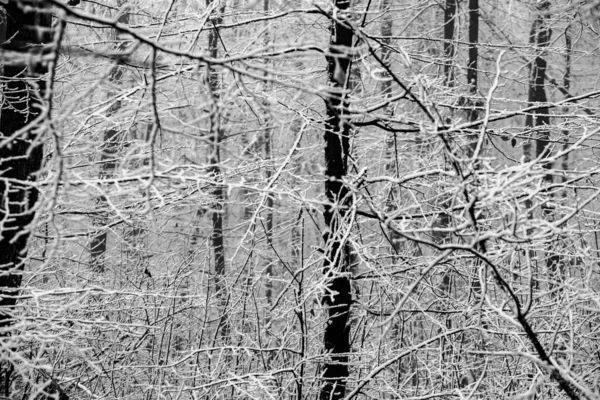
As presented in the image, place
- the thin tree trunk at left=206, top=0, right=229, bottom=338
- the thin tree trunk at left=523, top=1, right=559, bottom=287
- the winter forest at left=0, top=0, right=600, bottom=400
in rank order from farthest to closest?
the thin tree trunk at left=523, top=1, right=559, bottom=287 < the winter forest at left=0, top=0, right=600, bottom=400 < the thin tree trunk at left=206, top=0, right=229, bottom=338

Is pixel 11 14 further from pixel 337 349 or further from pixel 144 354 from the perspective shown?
pixel 144 354

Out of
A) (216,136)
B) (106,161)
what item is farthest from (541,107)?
(106,161)

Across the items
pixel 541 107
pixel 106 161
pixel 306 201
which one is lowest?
pixel 306 201

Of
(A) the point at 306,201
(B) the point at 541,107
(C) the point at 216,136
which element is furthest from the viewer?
(B) the point at 541,107

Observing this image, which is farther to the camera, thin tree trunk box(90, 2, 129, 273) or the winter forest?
thin tree trunk box(90, 2, 129, 273)

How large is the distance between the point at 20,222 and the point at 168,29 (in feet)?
6.76

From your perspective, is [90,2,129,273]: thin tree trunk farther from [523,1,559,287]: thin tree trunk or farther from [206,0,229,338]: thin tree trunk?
[523,1,559,287]: thin tree trunk

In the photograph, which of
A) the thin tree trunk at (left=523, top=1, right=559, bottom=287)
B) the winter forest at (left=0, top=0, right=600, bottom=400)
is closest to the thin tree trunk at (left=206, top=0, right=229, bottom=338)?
the winter forest at (left=0, top=0, right=600, bottom=400)

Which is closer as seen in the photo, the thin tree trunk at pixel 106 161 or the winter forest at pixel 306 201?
the winter forest at pixel 306 201

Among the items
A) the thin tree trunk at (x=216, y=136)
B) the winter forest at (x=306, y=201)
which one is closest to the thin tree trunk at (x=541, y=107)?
the winter forest at (x=306, y=201)

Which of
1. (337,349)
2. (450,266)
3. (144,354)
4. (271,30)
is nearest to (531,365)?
(450,266)

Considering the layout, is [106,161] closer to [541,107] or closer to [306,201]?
[306,201]

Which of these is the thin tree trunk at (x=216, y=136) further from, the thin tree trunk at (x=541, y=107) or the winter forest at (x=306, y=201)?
the thin tree trunk at (x=541, y=107)

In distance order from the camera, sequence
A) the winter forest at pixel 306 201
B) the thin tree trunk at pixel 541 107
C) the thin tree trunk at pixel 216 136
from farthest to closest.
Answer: the thin tree trunk at pixel 541 107
the winter forest at pixel 306 201
the thin tree trunk at pixel 216 136
